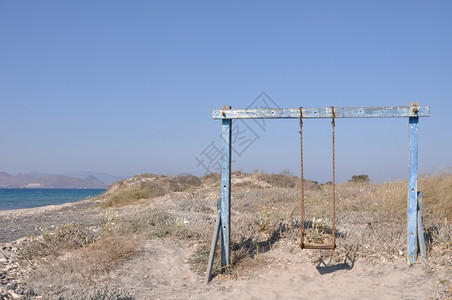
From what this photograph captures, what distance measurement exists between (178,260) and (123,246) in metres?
1.05

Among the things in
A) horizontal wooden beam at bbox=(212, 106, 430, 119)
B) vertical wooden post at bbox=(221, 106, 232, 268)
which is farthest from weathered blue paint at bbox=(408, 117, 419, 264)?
vertical wooden post at bbox=(221, 106, 232, 268)

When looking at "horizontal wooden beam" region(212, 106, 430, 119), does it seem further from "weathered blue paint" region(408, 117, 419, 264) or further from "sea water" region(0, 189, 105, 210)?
"sea water" region(0, 189, 105, 210)

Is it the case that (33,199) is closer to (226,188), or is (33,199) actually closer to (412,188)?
(226,188)

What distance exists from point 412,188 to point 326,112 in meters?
1.93

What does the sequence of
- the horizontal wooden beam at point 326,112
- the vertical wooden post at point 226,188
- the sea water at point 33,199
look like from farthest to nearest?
the sea water at point 33,199 → the vertical wooden post at point 226,188 → the horizontal wooden beam at point 326,112

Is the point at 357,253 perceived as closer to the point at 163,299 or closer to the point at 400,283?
the point at 400,283

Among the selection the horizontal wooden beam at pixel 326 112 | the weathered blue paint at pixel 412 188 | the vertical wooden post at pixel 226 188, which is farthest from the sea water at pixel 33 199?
the weathered blue paint at pixel 412 188

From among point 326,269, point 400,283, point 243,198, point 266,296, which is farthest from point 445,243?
point 243,198

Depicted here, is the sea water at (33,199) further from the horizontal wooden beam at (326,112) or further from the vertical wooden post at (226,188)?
the horizontal wooden beam at (326,112)

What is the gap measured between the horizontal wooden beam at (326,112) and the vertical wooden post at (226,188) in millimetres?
184

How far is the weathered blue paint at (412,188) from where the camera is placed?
667 cm

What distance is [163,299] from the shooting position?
5844mm

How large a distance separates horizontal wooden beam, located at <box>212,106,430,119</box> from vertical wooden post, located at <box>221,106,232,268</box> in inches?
7.2

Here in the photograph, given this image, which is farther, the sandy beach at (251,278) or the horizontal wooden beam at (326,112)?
the horizontal wooden beam at (326,112)
